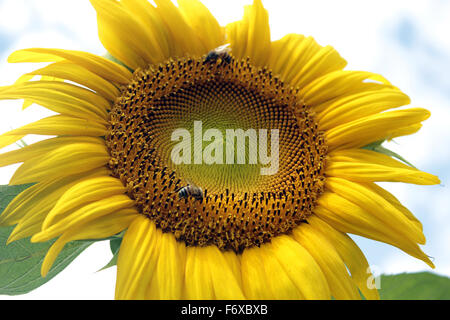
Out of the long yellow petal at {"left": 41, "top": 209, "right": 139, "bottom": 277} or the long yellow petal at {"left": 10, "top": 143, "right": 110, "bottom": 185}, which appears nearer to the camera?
the long yellow petal at {"left": 41, "top": 209, "right": 139, "bottom": 277}

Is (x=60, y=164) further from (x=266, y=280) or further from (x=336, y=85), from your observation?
(x=336, y=85)

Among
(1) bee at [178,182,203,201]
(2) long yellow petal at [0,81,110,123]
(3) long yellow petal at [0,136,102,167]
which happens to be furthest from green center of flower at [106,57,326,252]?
(3) long yellow petal at [0,136,102,167]

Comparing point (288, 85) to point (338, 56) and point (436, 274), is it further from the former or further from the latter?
point (436, 274)

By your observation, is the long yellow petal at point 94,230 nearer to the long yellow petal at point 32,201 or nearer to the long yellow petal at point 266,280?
the long yellow petal at point 32,201

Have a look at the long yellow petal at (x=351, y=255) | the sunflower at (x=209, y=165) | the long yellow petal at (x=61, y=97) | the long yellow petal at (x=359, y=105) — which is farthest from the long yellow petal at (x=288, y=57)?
the long yellow petal at (x=61, y=97)

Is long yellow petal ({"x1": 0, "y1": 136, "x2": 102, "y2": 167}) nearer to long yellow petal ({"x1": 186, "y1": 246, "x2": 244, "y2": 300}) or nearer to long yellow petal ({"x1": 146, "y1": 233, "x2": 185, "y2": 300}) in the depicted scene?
long yellow petal ({"x1": 146, "y1": 233, "x2": 185, "y2": 300})

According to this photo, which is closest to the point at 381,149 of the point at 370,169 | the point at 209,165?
the point at 370,169
